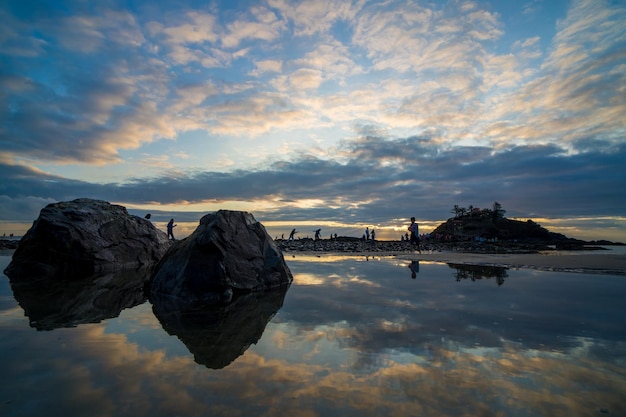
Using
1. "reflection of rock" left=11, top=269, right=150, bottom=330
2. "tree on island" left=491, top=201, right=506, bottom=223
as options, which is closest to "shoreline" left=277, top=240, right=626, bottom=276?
"reflection of rock" left=11, top=269, right=150, bottom=330

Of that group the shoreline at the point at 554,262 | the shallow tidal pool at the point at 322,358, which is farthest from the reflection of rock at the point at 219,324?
the shoreline at the point at 554,262

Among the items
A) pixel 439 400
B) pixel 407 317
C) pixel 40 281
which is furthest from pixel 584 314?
pixel 40 281

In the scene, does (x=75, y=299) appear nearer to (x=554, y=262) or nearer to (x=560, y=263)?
(x=560, y=263)

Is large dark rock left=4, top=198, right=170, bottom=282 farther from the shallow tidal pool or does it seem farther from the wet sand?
the wet sand

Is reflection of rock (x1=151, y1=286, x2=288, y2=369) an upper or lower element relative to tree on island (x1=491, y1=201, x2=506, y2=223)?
lower

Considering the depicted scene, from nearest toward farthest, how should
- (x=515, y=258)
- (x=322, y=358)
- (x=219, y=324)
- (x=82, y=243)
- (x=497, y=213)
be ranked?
(x=322, y=358) < (x=219, y=324) < (x=82, y=243) < (x=515, y=258) < (x=497, y=213)

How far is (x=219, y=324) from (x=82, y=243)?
918 cm

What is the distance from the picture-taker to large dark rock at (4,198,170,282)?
10.5m

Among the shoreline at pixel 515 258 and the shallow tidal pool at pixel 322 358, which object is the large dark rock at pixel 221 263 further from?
the shoreline at pixel 515 258

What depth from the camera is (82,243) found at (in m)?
11.0

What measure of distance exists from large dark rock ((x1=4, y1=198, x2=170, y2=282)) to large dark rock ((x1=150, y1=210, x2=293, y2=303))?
5.09 metres

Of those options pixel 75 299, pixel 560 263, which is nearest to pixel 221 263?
pixel 75 299

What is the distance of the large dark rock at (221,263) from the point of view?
671cm

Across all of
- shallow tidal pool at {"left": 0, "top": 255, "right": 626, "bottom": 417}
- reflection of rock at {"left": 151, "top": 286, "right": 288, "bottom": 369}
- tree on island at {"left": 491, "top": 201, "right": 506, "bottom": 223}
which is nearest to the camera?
shallow tidal pool at {"left": 0, "top": 255, "right": 626, "bottom": 417}
